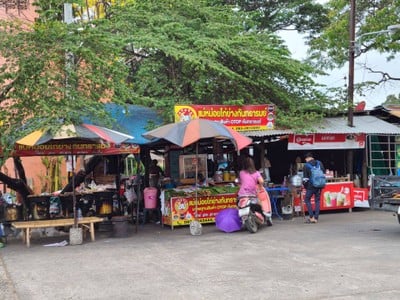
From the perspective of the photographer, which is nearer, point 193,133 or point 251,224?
point 193,133

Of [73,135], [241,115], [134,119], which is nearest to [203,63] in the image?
[241,115]

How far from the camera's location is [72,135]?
1012cm

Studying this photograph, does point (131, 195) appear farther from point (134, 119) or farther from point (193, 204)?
point (193, 204)

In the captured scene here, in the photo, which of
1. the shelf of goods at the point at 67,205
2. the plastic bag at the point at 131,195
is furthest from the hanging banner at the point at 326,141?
the shelf of goods at the point at 67,205

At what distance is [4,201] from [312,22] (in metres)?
20.2

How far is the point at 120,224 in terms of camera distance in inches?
574

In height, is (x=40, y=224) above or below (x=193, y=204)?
below

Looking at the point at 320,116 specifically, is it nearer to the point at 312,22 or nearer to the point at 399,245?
the point at 399,245

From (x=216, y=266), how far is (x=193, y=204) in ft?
16.5

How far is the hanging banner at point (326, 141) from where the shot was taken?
14914 mm

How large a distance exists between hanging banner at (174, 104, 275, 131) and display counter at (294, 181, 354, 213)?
2.75 meters

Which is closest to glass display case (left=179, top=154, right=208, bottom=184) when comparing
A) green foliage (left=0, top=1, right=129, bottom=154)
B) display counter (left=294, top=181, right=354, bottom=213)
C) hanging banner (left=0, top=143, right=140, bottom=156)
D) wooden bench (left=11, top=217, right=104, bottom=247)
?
hanging banner (left=0, top=143, right=140, bottom=156)

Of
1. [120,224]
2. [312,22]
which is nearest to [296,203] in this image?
[120,224]

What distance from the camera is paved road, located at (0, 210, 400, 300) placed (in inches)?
257
